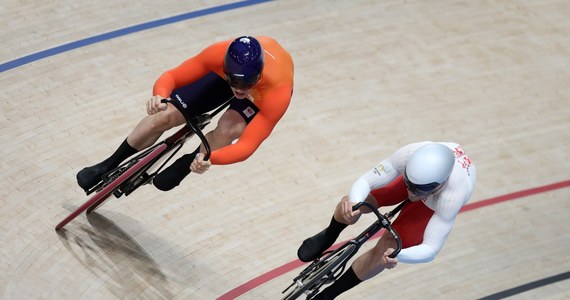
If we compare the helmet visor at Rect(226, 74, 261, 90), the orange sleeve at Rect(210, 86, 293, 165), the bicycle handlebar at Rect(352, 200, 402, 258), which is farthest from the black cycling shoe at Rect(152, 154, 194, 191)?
the bicycle handlebar at Rect(352, 200, 402, 258)

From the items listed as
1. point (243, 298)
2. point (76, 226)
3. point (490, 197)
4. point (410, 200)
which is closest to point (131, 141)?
point (76, 226)

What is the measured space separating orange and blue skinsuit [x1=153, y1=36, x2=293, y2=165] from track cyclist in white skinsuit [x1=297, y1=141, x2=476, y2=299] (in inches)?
21.5

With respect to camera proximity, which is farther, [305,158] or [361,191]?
[305,158]

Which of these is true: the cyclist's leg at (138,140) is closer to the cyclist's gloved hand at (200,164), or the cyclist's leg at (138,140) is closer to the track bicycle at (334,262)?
the cyclist's gloved hand at (200,164)

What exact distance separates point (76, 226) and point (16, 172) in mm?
574

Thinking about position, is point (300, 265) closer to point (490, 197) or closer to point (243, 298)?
point (243, 298)

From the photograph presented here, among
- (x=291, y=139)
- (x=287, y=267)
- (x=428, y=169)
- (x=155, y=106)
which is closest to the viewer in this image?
(x=428, y=169)

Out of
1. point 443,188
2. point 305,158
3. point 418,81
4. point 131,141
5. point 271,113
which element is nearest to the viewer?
point 443,188

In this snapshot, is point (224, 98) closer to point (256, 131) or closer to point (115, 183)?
point (256, 131)

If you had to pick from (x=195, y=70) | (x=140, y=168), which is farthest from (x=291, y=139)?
(x=195, y=70)

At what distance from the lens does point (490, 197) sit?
6527 mm

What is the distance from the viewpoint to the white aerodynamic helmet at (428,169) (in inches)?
167

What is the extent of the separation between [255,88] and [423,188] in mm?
1049

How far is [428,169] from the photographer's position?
167 inches
